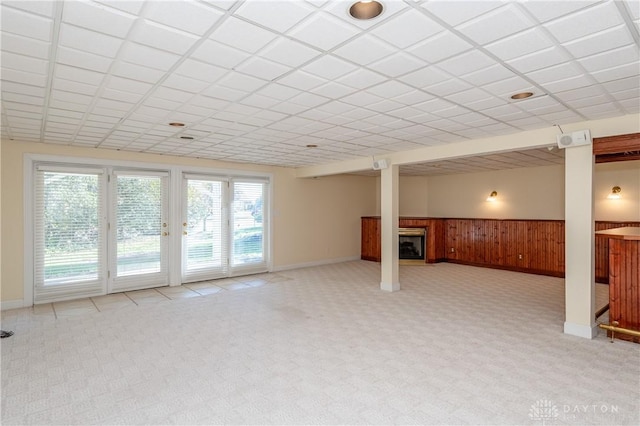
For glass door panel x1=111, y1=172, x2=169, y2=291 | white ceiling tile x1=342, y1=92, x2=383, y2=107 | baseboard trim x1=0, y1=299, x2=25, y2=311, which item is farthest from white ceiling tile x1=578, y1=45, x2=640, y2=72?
baseboard trim x1=0, y1=299, x2=25, y2=311

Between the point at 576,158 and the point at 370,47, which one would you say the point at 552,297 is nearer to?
the point at 576,158

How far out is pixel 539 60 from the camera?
94.4 inches

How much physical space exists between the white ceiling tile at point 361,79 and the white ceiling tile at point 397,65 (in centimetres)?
8

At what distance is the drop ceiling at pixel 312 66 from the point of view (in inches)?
73.0

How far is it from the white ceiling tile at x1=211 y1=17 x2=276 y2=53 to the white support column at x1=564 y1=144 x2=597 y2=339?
365 cm

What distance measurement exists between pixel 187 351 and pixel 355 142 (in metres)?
3.40

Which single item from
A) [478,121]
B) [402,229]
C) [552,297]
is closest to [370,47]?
[478,121]

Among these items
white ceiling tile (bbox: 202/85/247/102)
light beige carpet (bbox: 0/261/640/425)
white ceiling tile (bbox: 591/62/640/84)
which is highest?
white ceiling tile (bbox: 202/85/247/102)

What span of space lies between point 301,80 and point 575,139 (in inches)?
123

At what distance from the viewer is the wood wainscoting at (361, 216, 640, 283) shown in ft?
23.0

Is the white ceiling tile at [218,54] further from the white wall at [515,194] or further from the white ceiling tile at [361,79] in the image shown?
the white wall at [515,194]

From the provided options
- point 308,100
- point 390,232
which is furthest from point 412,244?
point 308,100

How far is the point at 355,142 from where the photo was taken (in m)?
5.09

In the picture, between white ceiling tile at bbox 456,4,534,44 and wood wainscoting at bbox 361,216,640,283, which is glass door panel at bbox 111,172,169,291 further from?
white ceiling tile at bbox 456,4,534,44
